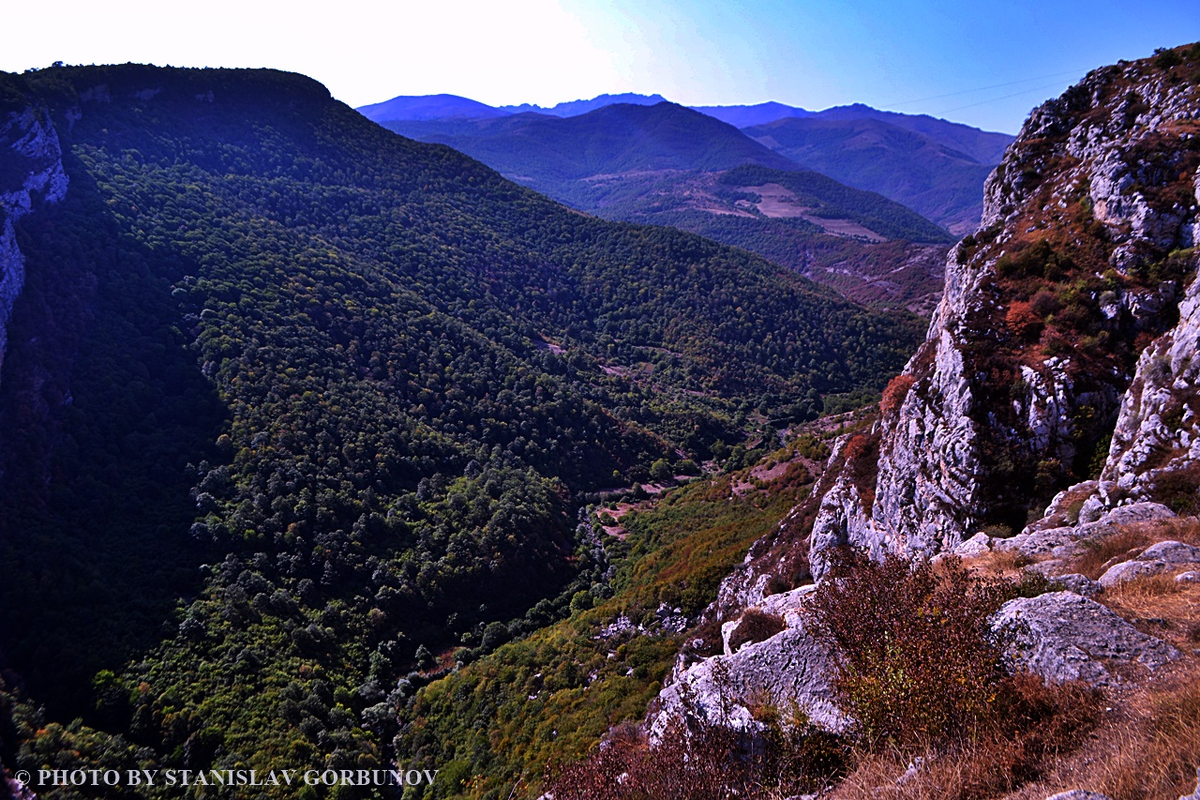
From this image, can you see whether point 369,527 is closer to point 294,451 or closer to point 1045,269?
point 294,451

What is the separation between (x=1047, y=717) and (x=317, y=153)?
5831 inches

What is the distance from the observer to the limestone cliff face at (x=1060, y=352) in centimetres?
1758

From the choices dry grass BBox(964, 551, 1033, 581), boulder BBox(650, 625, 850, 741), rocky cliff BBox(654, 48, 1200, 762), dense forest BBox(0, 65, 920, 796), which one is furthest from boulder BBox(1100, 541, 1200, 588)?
dense forest BBox(0, 65, 920, 796)

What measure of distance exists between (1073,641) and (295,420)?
64.8 metres

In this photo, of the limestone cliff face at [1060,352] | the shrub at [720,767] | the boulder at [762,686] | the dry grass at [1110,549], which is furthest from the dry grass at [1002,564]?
the shrub at [720,767]

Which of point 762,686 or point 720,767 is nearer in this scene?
point 720,767

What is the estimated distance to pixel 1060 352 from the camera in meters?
19.3

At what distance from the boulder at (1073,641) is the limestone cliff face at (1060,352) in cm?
826

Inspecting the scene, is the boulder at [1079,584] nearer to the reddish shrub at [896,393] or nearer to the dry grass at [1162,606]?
the dry grass at [1162,606]

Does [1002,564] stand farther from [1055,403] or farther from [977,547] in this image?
[1055,403]

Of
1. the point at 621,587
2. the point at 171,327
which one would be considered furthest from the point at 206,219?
the point at 621,587

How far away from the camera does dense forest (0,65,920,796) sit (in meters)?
38.1

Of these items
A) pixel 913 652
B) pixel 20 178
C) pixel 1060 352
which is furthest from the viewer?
pixel 20 178

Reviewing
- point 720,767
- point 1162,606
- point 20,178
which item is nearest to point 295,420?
point 20,178
